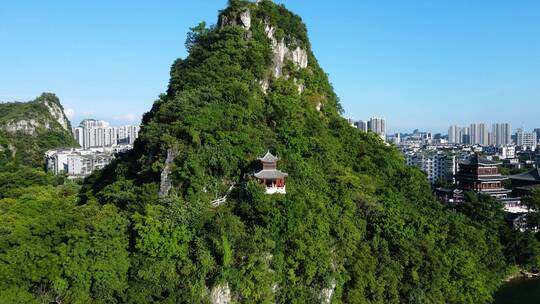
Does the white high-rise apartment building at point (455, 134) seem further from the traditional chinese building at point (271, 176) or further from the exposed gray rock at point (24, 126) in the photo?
the traditional chinese building at point (271, 176)

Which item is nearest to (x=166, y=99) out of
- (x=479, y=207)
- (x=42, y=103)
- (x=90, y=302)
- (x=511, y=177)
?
(x=90, y=302)


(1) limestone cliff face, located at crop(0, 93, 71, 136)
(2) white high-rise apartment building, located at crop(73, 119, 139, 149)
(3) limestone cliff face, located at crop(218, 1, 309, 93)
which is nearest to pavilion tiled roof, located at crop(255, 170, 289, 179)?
(3) limestone cliff face, located at crop(218, 1, 309, 93)

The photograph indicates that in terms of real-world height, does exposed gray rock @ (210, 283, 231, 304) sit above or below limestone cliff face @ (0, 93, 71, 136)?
below

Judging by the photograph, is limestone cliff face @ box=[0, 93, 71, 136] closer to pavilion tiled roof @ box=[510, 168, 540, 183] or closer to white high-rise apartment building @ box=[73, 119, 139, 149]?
white high-rise apartment building @ box=[73, 119, 139, 149]

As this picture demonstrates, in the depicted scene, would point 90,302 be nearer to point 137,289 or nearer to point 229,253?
point 137,289

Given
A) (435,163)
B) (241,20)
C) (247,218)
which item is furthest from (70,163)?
(247,218)

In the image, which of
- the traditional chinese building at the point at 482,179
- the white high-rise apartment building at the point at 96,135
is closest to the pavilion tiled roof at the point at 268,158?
the traditional chinese building at the point at 482,179

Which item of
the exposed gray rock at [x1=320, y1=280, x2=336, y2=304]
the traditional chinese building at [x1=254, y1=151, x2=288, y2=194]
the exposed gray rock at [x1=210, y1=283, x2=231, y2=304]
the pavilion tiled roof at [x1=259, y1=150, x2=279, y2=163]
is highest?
the pavilion tiled roof at [x1=259, y1=150, x2=279, y2=163]
